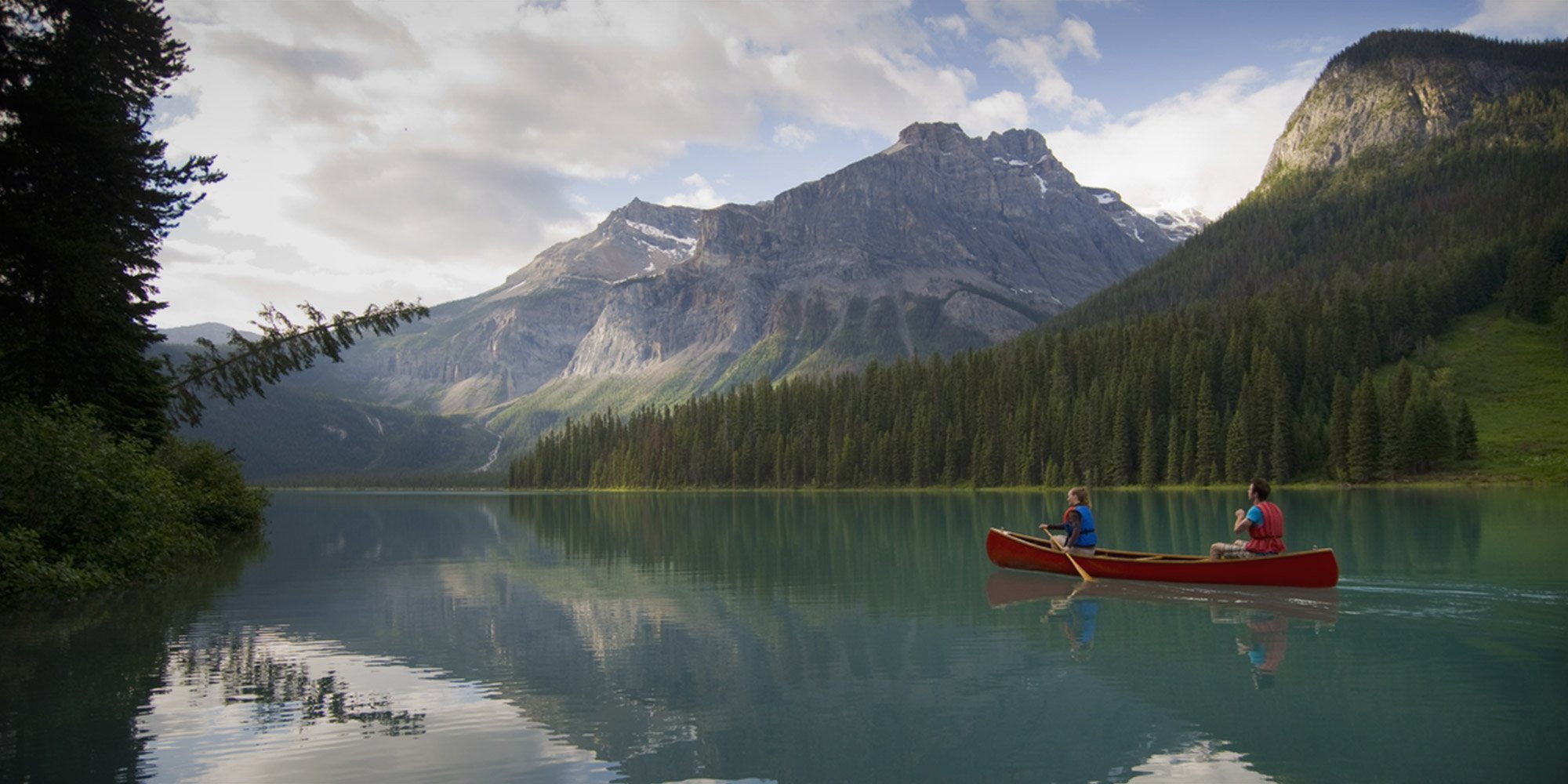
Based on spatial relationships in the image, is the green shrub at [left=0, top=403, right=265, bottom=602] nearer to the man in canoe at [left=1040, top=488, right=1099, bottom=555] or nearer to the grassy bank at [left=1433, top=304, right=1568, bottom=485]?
the man in canoe at [left=1040, top=488, right=1099, bottom=555]

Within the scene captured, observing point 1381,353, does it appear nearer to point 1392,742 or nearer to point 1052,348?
point 1052,348

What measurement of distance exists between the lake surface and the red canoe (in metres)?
0.82

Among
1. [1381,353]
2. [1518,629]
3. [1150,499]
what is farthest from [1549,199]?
[1518,629]

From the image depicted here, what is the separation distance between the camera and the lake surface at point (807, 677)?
15.6m

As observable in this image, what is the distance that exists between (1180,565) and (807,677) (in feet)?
60.8

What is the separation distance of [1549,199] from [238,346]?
247569 millimetres

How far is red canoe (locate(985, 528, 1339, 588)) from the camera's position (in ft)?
105

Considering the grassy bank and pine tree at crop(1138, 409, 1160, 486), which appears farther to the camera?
pine tree at crop(1138, 409, 1160, 486)

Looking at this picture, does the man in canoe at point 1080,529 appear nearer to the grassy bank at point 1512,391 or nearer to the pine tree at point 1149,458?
the grassy bank at point 1512,391

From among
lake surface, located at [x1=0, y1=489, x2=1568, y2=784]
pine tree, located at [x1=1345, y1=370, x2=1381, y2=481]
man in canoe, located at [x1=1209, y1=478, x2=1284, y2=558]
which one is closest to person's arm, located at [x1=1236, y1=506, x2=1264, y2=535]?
man in canoe, located at [x1=1209, y1=478, x2=1284, y2=558]

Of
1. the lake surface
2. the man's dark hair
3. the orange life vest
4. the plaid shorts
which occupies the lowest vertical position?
the lake surface

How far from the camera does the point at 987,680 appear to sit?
21031 mm

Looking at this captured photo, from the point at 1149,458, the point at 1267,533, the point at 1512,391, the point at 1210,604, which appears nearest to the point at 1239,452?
the point at 1149,458

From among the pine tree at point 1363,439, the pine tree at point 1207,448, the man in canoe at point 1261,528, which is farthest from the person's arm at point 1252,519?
the pine tree at point 1207,448
